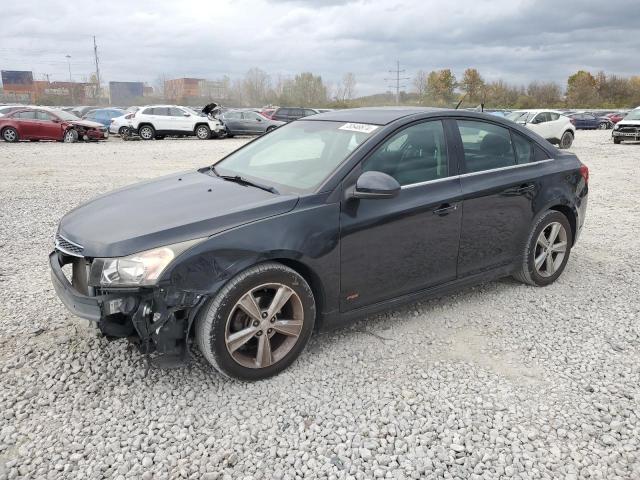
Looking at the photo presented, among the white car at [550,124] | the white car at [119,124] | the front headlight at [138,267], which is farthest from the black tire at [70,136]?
the front headlight at [138,267]

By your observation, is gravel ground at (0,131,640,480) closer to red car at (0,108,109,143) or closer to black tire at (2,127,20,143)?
red car at (0,108,109,143)

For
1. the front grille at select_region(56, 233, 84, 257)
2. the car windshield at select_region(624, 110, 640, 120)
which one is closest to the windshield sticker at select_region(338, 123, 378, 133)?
the front grille at select_region(56, 233, 84, 257)

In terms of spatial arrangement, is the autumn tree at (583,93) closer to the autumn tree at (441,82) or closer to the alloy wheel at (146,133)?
the autumn tree at (441,82)

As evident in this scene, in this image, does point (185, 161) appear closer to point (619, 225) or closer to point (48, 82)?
point (619, 225)

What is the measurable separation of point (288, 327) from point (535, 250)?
99.0 inches

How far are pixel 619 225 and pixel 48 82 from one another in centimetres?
8550

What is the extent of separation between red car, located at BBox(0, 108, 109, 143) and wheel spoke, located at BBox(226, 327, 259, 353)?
20.1 metres

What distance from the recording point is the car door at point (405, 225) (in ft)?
11.0

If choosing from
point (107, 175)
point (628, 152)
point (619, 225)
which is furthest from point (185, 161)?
point (628, 152)

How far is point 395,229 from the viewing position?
3.50 metres

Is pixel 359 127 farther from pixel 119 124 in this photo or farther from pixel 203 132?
pixel 119 124

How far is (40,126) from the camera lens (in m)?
19.9

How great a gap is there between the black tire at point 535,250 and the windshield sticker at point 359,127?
5.81ft

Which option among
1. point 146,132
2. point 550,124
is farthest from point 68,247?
point 146,132
